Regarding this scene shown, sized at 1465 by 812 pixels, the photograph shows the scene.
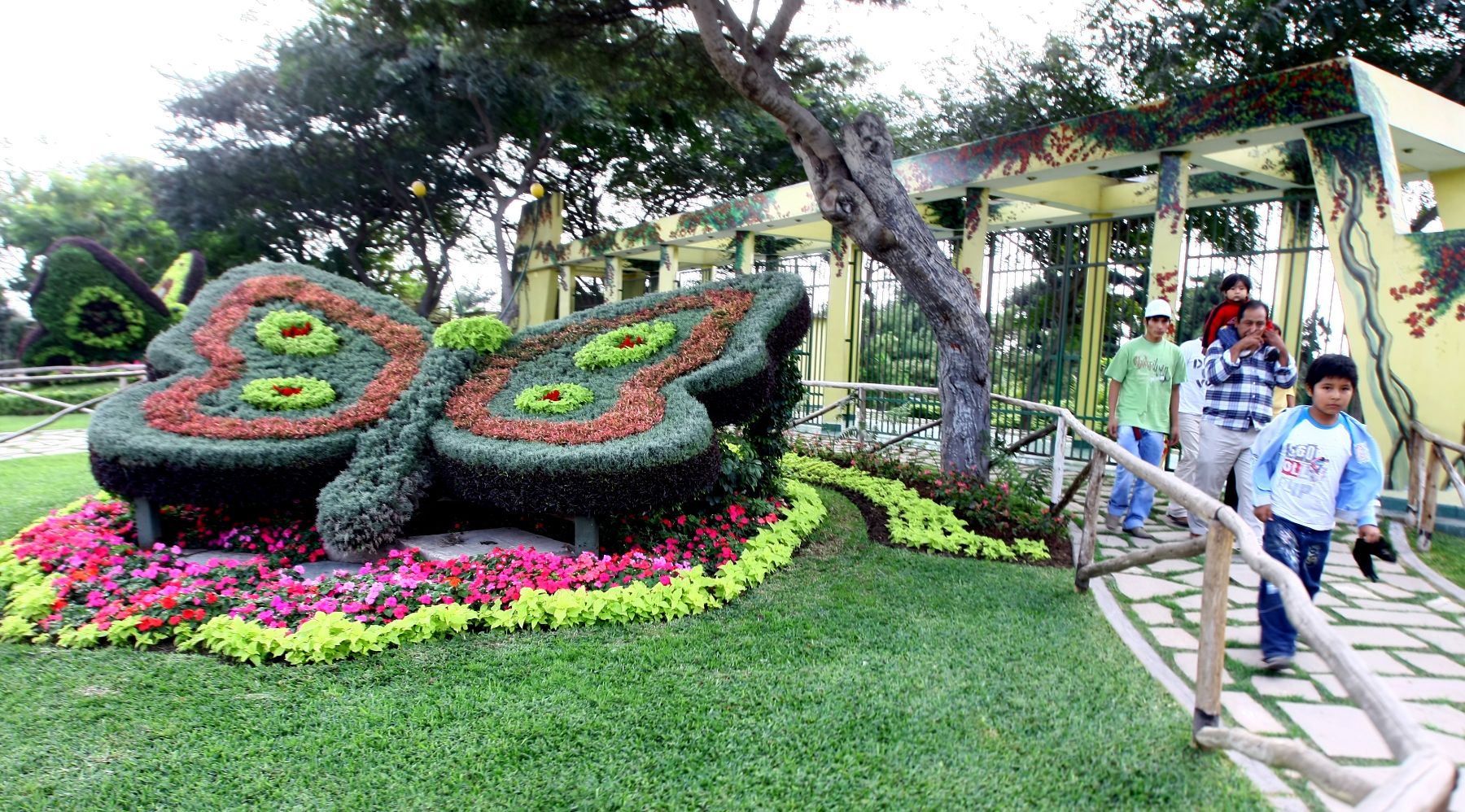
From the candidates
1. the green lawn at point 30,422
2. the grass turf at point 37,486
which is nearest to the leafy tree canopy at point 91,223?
the green lawn at point 30,422

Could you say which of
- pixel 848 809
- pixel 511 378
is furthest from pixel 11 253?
pixel 848 809

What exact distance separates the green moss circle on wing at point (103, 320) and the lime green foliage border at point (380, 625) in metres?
14.6

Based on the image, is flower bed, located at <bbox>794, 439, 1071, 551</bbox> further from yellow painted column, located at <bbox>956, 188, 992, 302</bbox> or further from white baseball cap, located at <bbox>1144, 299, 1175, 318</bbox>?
yellow painted column, located at <bbox>956, 188, 992, 302</bbox>

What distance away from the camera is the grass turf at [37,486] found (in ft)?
20.7

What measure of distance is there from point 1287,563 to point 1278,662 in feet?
1.35

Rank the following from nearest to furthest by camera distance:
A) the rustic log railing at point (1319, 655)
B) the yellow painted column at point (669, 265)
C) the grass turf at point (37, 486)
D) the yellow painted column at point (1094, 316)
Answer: the rustic log railing at point (1319, 655) < the grass turf at point (37, 486) < the yellow painted column at point (1094, 316) < the yellow painted column at point (669, 265)

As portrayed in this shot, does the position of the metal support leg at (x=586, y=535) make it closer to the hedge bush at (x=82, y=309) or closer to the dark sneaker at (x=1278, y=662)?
the dark sneaker at (x=1278, y=662)

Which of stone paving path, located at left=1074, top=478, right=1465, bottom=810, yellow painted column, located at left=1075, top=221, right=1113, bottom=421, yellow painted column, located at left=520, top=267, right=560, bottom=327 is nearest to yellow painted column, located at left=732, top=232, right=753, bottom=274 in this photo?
yellow painted column, located at left=1075, top=221, right=1113, bottom=421

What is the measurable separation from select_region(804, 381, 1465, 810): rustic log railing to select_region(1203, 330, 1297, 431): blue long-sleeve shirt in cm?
133

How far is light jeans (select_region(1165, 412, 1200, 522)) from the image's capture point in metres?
5.44

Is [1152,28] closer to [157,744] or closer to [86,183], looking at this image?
[157,744]

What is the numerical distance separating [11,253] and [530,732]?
34681mm

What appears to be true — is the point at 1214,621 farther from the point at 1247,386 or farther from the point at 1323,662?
the point at 1247,386

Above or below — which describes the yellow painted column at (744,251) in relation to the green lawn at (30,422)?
above
